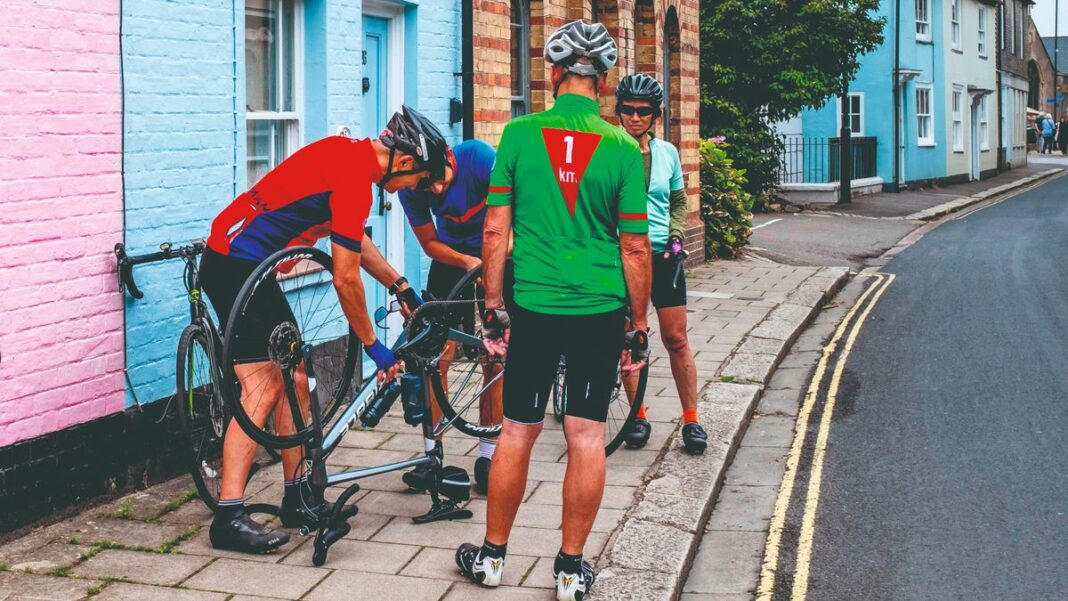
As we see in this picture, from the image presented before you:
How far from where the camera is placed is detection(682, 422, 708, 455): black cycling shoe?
725 cm

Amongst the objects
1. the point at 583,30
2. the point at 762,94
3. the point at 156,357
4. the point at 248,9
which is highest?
the point at 762,94

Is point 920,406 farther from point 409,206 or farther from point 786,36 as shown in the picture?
point 786,36

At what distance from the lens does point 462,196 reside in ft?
21.1

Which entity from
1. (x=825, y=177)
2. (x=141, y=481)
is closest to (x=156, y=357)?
(x=141, y=481)

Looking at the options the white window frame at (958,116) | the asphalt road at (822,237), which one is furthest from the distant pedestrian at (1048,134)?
the asphalt road at (822,237)

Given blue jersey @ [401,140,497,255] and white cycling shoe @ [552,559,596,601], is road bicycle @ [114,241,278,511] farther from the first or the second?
white cycling shoe @ [552,559,596,601]

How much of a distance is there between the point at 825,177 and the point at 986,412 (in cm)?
2561

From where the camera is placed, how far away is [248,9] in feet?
25.4

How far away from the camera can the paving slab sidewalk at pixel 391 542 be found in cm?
500

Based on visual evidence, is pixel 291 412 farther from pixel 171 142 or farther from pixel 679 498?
pixel 679 498

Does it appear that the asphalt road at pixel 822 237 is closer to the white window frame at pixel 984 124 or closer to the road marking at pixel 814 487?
the road marking at pixel 814 487

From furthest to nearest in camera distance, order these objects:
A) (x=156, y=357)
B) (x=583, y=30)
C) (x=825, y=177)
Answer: (x=825, y=177) < (x=156, y=357) < (x=583, y=30)

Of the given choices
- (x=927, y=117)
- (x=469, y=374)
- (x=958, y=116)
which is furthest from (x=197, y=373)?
(x=958, y=116)

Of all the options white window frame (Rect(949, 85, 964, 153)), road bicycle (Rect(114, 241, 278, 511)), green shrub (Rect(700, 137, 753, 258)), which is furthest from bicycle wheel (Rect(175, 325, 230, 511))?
white window frame (Rect(949, 85, 964, 153))
